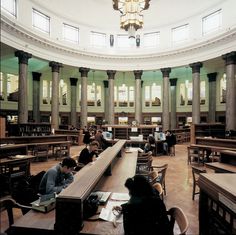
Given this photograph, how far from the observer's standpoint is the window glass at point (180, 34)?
17875 mm

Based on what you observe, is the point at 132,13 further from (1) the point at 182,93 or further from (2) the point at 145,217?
(1) the point at 182,93

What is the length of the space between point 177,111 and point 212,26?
977 cm

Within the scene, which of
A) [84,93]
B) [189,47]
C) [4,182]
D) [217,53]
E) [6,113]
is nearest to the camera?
[4,182]

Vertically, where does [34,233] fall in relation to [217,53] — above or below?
below

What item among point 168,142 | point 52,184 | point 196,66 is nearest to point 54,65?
point 168,142

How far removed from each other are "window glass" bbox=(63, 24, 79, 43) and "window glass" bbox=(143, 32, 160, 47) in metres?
5.89

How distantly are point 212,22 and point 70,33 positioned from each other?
35.3ft

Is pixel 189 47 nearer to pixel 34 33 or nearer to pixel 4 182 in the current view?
pixel 34 33

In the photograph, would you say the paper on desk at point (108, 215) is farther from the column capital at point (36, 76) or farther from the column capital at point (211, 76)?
the column capital at point (211, 76)

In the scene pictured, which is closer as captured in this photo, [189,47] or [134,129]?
[134,129]

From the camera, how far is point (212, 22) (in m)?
16.1

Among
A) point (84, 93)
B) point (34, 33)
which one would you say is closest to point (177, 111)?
point (84, 93)

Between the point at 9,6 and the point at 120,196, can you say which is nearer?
the point at 120,196

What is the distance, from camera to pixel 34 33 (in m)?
14.5
